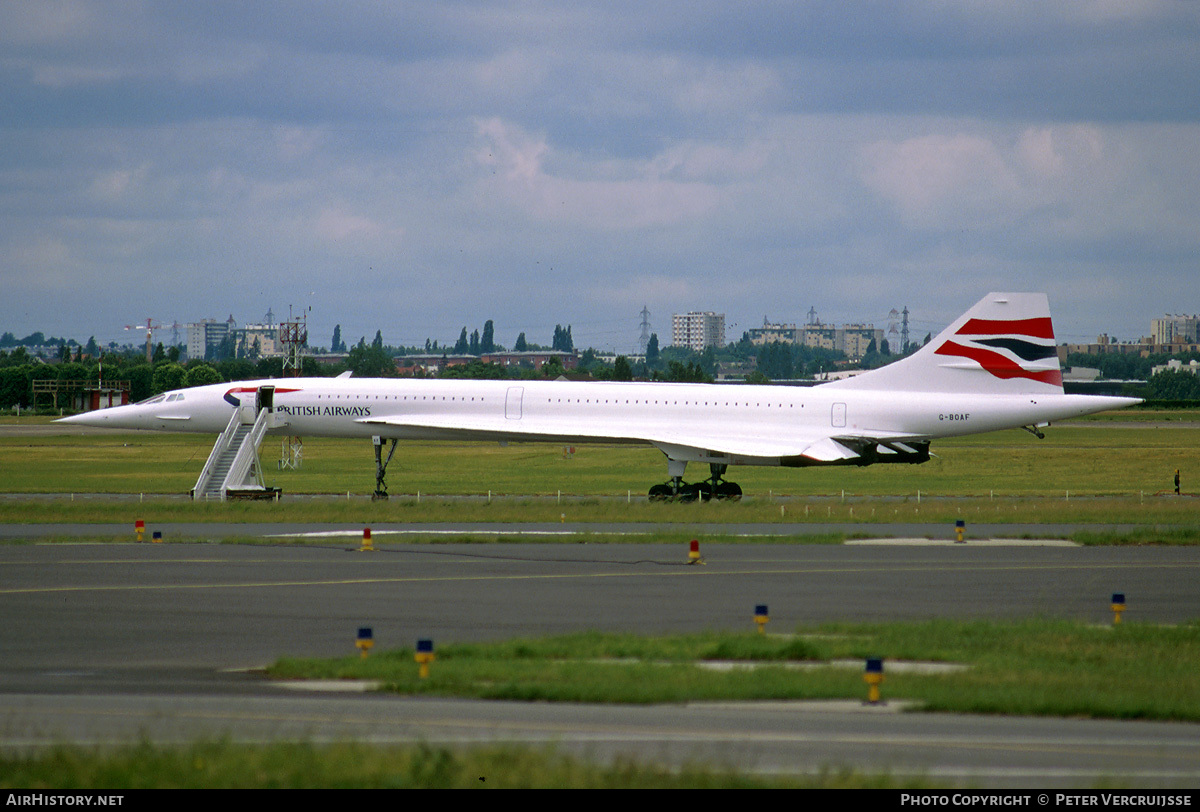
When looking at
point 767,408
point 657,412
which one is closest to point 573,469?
point 657,412

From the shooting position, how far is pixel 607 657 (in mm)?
14625

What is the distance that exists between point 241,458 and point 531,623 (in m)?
23.9

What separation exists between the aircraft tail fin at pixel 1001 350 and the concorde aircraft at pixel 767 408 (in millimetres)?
31

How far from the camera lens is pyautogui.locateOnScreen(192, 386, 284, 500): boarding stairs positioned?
37500mm

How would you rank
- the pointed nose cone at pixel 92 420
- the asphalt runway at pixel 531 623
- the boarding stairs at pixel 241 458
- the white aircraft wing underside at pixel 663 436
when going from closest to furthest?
the asphalt runway at pixel 531 623, the white aircraft wing underside at pixel 663 436, the boarding stairs at pixel 241 458, the pointed nose cone at pixel 92 420

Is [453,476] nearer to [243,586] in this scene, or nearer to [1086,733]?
[243,586]

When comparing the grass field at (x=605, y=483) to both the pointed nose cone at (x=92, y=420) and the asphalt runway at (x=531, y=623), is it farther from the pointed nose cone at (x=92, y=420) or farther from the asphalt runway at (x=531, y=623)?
the asphalt runway at (x=531, y=623)

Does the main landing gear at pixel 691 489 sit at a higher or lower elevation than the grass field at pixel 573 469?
higher

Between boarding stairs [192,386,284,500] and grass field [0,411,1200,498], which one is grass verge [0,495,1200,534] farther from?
grass field [0,411,1200,498]

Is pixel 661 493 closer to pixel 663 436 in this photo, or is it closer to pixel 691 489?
pixel 691 489

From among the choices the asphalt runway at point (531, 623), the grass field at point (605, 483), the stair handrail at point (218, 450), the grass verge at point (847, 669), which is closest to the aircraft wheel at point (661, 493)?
the grass field at point (605, 483)

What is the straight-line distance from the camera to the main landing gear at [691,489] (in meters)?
38.0

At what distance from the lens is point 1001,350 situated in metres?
37.4

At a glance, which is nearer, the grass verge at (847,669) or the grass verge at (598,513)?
the grass verge at (847,669)
